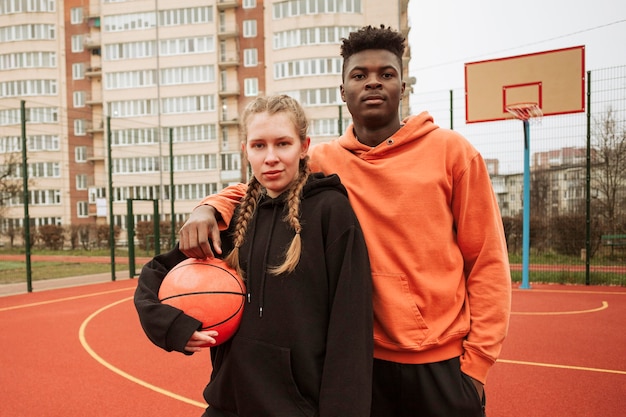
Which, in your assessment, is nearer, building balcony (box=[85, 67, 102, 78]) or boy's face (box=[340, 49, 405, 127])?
boy's face (box=[340, 49, 405, 127])

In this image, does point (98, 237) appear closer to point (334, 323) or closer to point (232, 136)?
point (232, 136)

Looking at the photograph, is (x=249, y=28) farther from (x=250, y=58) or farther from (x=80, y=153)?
(x=80, y=153)

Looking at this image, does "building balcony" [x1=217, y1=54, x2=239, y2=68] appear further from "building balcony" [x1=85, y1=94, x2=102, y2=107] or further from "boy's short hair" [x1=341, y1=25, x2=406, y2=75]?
"boy's short hair" [x1=341, y1=25, x2=406, y2=75]

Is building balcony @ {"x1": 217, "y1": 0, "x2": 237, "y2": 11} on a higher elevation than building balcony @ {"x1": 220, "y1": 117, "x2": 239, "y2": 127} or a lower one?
higher

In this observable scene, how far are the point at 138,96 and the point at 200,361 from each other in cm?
3789

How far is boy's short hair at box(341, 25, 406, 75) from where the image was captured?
2.02m

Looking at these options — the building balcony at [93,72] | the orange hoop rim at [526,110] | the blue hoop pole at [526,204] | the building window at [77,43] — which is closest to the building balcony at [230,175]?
the building balcony at [93,72]

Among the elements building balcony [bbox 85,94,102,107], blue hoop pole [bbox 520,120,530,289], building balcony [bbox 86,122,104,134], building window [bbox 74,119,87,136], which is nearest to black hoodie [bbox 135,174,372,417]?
blue hoop pole [bbox 520,120,530,289]

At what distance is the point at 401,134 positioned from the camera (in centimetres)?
201

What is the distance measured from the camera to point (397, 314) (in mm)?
1839

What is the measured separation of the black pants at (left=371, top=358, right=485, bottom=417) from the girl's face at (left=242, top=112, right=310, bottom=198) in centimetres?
80

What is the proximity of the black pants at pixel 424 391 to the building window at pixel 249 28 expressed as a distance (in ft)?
134

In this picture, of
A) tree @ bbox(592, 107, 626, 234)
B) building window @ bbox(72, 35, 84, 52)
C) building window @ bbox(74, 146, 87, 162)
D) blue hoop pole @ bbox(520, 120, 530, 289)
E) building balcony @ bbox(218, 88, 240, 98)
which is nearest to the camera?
blue hoop pole @ bbox(520, 120, 530, 289)

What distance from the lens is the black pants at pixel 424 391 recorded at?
1806mm
